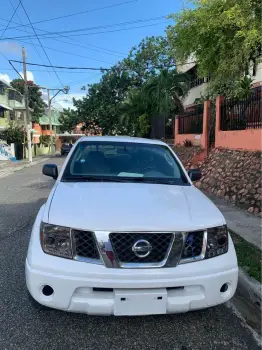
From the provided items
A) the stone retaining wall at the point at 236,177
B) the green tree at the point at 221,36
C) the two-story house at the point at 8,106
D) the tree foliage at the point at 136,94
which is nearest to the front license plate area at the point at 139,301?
the stone retaining wall at the point at 236,177

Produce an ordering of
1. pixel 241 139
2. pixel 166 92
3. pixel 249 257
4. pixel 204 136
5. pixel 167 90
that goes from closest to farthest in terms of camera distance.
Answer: pixel 249 257 < pixel 241 139 < pixel 204 136 < pixel 166 92 < pixel 167 90

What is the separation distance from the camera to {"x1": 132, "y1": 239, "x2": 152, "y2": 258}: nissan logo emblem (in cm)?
255

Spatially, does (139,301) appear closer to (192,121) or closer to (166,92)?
(192,121)

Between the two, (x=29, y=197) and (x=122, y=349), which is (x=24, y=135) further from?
(x=122, y=349)

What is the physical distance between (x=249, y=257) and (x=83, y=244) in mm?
2691

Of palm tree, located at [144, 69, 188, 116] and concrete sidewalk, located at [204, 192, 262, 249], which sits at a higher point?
palm tree, located at [144, 69, 188, 116]

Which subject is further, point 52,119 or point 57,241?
point 52,119

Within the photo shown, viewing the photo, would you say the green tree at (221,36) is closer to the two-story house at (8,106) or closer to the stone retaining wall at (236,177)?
the stone retaining wall at (236,177)

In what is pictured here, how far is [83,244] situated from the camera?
2.59 m

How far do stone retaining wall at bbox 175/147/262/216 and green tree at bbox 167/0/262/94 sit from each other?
285 centimetres

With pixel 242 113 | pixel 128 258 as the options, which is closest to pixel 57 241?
pixel 128 258

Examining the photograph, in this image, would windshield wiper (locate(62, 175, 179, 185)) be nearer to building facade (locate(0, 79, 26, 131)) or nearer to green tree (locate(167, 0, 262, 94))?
green tree (locate(167, 0, 262, 94))

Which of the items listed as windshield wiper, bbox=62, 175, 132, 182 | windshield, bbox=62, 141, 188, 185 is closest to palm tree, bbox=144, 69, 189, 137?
windshield, bbox=62, 141, 188, 185

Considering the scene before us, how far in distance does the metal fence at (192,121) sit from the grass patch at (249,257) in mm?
9946
